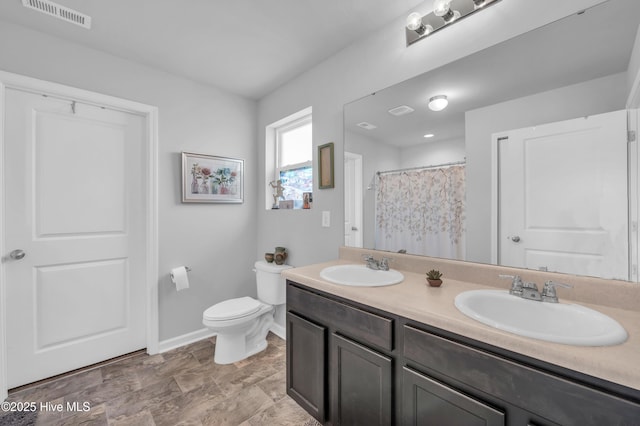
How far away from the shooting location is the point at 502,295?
1133 mm

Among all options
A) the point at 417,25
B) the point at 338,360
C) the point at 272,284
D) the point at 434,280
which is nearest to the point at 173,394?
the point at 272,284

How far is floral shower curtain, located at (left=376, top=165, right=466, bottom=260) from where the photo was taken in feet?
4.87

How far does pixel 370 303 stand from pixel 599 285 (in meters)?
0.90

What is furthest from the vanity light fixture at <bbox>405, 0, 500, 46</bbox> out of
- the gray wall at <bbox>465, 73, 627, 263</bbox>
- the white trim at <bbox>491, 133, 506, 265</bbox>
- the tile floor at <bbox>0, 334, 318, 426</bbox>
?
the tile floor at <bbox>0, 334, 318, 426</bbox>

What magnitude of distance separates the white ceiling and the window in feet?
1.70

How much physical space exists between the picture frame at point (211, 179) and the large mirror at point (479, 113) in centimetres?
130

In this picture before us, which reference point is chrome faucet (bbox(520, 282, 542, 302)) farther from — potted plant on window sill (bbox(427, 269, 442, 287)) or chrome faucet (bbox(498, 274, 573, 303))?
potted plant on window sill (bbox(427, 269, 442, 287))

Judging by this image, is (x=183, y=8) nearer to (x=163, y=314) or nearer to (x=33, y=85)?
(x=33, y=85)

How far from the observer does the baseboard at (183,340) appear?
234 cm

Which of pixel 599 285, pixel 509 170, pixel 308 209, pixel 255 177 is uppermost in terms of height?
pixel 255 177

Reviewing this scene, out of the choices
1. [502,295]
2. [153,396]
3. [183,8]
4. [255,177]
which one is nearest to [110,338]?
[153,396]

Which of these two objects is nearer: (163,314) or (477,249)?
(477,249)

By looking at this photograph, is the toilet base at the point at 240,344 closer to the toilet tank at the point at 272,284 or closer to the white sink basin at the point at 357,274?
the toilet tank at the point at 272,284

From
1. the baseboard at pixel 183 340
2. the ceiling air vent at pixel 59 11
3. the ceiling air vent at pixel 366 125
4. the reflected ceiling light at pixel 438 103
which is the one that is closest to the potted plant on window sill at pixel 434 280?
the reflected ceiling light at pixel 438 103
